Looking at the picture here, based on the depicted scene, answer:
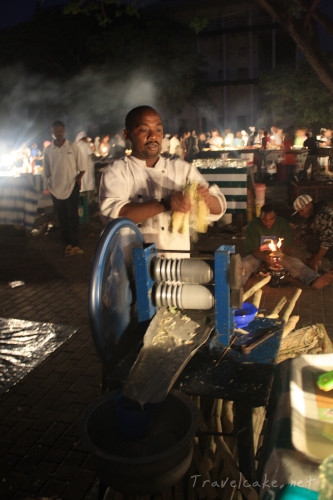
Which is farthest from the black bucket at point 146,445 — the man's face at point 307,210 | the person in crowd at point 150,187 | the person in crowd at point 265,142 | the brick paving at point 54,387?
the person in crowd at point 265,142

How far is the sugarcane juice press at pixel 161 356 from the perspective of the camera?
2.24m

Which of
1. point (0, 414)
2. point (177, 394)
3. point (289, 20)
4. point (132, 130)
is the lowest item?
point (0, 414)

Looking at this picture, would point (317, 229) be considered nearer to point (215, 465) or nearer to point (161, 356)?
point (215, 465)

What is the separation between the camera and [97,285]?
102 inches

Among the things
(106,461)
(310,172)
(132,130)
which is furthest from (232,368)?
(310,172)

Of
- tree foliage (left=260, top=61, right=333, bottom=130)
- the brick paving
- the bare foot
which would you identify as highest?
tree foliage (left=260, top=61, right=333, bottom=130)

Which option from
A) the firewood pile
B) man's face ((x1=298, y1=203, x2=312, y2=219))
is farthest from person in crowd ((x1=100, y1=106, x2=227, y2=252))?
man's face ((x1=298, y1=203, x2=312, y2=219))

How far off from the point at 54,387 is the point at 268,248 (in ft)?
13.7

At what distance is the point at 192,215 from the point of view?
3283 millimetres

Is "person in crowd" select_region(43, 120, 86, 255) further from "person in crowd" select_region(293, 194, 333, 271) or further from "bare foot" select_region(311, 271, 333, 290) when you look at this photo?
"bare foot" select_region(311, 271, 333, 290)

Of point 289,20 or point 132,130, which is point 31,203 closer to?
point 289,20

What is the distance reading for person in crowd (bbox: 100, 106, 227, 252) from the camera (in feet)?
10.1

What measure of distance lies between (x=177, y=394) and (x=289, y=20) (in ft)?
30.8

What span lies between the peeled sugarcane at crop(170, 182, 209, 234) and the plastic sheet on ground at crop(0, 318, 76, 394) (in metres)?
2.69
